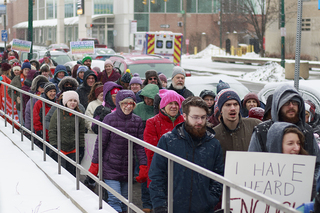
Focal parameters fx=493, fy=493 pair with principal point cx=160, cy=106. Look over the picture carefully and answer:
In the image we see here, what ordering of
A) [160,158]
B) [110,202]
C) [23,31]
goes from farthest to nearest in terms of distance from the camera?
[23,31]
[110,202]
[160,158]

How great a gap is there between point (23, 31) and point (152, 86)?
91.4 meters

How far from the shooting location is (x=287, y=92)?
12.8 ft

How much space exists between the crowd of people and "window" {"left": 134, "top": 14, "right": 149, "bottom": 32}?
184ft

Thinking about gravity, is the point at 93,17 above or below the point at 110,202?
above

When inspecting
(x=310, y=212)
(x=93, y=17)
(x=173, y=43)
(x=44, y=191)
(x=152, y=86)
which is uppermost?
(x=93, y=17)

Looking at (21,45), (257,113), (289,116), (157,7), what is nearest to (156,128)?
Answer: (257,113)

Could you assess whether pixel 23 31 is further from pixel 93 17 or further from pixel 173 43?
pixel 173 43

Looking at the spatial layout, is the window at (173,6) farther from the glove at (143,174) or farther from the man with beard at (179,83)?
the glove at (143,174)

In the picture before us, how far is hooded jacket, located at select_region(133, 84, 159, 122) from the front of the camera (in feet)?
21.6

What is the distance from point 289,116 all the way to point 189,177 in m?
0.92

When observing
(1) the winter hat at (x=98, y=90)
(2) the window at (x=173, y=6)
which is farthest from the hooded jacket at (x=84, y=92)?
(2) the window at (x=173, y=6)

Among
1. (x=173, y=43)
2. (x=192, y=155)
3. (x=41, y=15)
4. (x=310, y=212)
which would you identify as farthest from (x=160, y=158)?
(x=41, y=15)

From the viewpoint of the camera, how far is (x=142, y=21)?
64.0 m

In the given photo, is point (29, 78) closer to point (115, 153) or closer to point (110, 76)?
point (110, 76)
